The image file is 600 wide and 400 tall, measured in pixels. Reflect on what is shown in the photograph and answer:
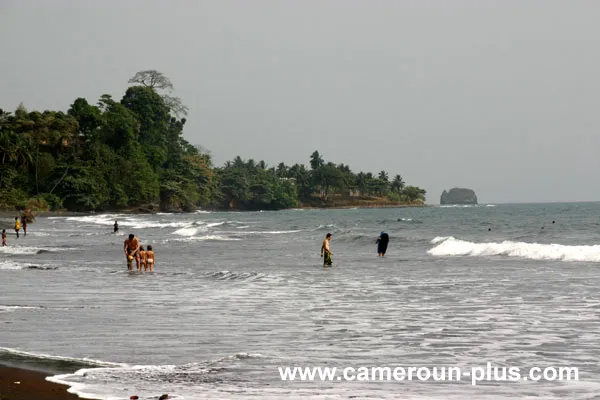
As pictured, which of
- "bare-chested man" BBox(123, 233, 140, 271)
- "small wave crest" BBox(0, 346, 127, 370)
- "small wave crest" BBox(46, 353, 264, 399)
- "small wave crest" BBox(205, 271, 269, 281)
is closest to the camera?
"small wave crest" BBox(46, 353, 264, 399)

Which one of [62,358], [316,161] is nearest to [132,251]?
[62,358]

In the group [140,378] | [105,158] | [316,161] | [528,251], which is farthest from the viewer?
[316,161]

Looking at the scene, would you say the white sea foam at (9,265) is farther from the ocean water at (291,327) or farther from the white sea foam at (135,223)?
the white sea foam at (135,223)

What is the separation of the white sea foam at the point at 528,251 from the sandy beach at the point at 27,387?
22922 mm

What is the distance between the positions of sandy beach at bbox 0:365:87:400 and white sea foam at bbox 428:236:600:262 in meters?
22.9

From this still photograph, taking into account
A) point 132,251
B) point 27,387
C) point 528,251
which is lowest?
point 528,251

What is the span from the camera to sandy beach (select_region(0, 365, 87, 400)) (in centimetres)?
662

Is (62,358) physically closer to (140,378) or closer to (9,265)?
(140,378)

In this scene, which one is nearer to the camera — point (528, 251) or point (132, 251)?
point (132, 251)

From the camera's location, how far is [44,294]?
1552cm

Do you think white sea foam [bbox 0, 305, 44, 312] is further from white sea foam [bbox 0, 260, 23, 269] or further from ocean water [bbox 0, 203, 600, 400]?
white sea foam [bbox 0, 260, 23, 269]

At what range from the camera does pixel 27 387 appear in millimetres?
6977

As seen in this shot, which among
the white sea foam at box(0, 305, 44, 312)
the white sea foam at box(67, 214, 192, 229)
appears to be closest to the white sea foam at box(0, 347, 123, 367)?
the white sea foam at box(0, 305, 44, 312)

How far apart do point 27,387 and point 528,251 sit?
26.2 meters
